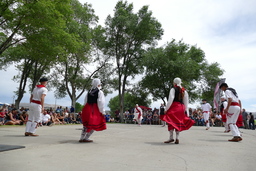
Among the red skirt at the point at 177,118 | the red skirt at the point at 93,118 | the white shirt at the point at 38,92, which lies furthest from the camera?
the white shirt at the point at 38,92

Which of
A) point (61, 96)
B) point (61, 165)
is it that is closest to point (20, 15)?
point (61, 165)

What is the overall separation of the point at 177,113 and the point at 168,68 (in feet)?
90.6

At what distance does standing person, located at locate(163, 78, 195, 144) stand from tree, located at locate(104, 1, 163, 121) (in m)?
27.8

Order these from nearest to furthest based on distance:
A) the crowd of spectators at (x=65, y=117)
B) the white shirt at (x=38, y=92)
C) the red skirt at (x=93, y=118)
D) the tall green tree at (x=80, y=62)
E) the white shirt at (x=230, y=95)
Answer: the red skirt at (x=93, y=118), the white shirt at (x=230, y=95), the white shirt at (x=38, y=92), the crowd of spectators at (x=65, y=117), the tall green tree at (x=80, y=62)

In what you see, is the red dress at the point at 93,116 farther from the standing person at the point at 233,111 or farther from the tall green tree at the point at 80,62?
the tall green tree at the point at 80,62

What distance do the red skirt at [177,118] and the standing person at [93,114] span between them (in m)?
1.86

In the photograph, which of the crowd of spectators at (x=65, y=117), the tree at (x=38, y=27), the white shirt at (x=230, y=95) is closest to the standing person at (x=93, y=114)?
the white shirt at (x=230, y=95)

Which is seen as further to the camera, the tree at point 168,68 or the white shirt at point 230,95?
the tree at point 168,68

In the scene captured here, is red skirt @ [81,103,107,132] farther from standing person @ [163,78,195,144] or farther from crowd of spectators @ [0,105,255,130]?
crowd of spectators @ [0,105,255,130]

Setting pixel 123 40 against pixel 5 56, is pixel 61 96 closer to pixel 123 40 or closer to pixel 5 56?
pixel 5 56

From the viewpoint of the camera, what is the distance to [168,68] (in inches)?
1337

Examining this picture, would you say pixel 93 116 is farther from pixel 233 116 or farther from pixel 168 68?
pixel 168 68

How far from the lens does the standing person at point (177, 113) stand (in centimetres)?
677

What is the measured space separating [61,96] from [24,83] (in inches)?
293
